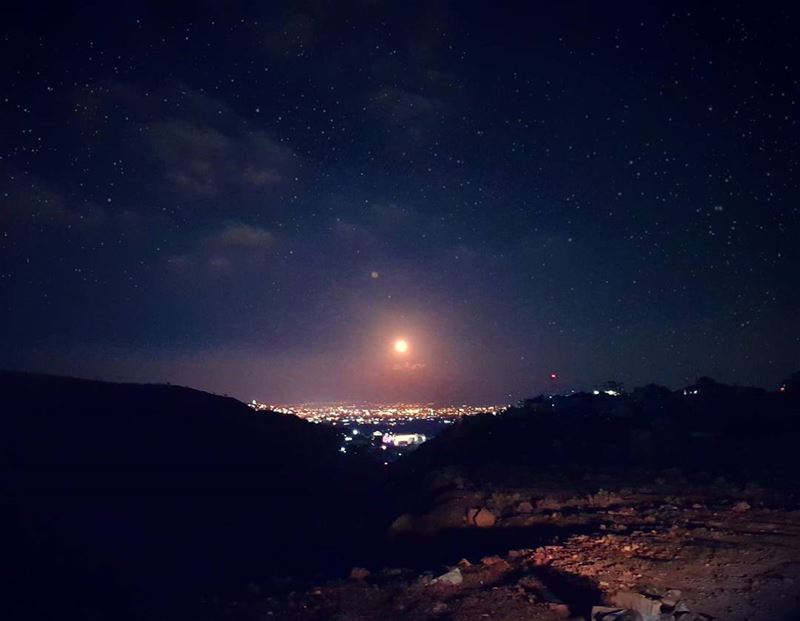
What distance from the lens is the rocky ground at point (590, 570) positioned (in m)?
7.16

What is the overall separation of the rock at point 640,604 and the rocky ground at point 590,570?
0.02 metres

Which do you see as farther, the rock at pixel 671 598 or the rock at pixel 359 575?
the rock at pixel 359 575

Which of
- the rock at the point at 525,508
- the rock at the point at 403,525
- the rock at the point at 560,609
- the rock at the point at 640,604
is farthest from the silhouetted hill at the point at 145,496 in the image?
the rock at the point at 640,604

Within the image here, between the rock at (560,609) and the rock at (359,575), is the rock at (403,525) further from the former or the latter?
the rock at (560,609)

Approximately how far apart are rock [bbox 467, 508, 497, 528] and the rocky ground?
4 cm

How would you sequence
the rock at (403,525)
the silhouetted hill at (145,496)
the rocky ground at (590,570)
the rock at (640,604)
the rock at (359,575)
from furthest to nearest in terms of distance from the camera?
the rock at (403,525)
the silhouetted hill at (145,496)
the rock at (359,575)
the rocky ground at (590,570)
the rock at (640,604)

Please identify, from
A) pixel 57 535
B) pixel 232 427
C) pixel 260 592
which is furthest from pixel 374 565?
pixel 232 427

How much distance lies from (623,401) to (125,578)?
26.2 m

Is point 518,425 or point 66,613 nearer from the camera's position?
point 66,613

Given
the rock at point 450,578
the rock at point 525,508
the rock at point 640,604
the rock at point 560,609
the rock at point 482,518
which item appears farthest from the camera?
the rock at point 525,508

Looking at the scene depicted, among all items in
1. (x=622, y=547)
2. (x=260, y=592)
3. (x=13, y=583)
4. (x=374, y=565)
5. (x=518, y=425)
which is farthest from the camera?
(x=518, y=425)

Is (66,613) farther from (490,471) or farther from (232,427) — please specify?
(232,427)

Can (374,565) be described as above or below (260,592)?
below

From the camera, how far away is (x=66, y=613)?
34.0ft
